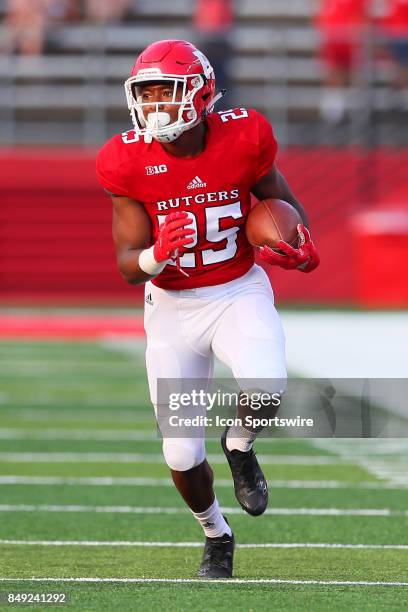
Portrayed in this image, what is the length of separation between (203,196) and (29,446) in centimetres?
344

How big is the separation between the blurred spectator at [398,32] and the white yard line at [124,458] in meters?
9.83

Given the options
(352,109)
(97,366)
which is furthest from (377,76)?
(97,366)

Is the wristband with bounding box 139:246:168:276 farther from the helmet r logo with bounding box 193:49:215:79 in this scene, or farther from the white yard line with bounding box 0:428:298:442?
the white yard line with bounding box 0:428:298:442

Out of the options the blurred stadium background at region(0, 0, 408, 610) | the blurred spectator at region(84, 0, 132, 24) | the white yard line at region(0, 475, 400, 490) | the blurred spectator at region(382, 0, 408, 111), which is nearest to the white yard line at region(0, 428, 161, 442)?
the white yard line at region(0, 475, 400, 490)

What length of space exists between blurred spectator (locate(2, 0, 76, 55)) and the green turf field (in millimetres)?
8777

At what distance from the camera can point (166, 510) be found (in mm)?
5934

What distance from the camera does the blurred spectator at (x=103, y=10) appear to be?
1800 cm

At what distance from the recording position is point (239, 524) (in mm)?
5664

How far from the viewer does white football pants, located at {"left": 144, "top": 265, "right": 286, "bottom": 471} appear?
438cm

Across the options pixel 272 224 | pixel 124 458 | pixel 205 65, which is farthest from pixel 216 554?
pixel 124 458

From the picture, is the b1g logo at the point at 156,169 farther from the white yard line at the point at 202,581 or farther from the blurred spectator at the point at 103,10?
the blurred spectator at the point at 103,10

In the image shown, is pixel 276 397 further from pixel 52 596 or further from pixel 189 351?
pixel 52 596

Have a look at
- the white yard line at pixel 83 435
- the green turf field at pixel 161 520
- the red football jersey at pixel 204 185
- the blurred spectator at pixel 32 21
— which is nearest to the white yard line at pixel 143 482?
the green turf field at pixel 161 520

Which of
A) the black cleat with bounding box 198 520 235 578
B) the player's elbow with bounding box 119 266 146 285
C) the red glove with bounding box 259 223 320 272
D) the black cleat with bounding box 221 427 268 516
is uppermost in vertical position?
the red glove with bounding box 259 223 320 272
